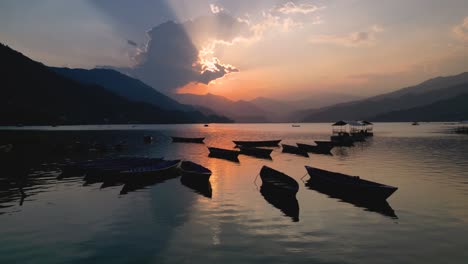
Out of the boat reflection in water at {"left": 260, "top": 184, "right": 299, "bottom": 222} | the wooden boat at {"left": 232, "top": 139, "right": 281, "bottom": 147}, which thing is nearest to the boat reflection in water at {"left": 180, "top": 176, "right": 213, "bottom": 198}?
the boat reflection in water at {"left": 260, "top": 184, "right": 299, "bottom": 222}

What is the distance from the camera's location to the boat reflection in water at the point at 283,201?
77.6 ft

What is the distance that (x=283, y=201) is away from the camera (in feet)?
88.8

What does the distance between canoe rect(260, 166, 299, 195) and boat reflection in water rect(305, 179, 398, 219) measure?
4051 millimetres

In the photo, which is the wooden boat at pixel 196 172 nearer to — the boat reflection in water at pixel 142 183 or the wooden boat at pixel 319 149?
the boat reflection in water at pixel 142 183

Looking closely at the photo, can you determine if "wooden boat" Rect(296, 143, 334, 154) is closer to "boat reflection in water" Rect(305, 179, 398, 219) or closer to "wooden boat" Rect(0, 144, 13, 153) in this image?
"boat reflection in water" Rect(305, 179, 398, 219)

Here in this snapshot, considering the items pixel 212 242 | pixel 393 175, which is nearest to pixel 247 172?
pixel 393 175

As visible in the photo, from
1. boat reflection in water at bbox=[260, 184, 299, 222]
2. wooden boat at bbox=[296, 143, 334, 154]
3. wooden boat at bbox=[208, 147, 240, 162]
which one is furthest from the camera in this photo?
wooden boat at bbox=[296, 143, 334, 154]

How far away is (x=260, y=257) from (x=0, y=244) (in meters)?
14.9

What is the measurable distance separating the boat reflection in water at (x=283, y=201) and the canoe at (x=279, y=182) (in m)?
0.33

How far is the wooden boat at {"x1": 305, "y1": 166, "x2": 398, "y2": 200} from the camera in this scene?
26.2 m

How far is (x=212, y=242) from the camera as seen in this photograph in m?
17.3

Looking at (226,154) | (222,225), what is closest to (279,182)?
(222,225)

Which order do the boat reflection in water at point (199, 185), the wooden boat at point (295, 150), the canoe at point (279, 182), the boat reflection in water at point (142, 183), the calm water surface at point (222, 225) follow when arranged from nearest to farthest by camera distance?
the calm water surface at point (222, 225)
the canoe at point (279, 182)
the boat reflection in water at point (199, 185)
the boat reflection in water at point (142, 183)
the wooden boat at point (295, 150)

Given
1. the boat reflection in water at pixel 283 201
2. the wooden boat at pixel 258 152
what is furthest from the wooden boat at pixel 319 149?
the boat reflection in water at pixel 283 201
